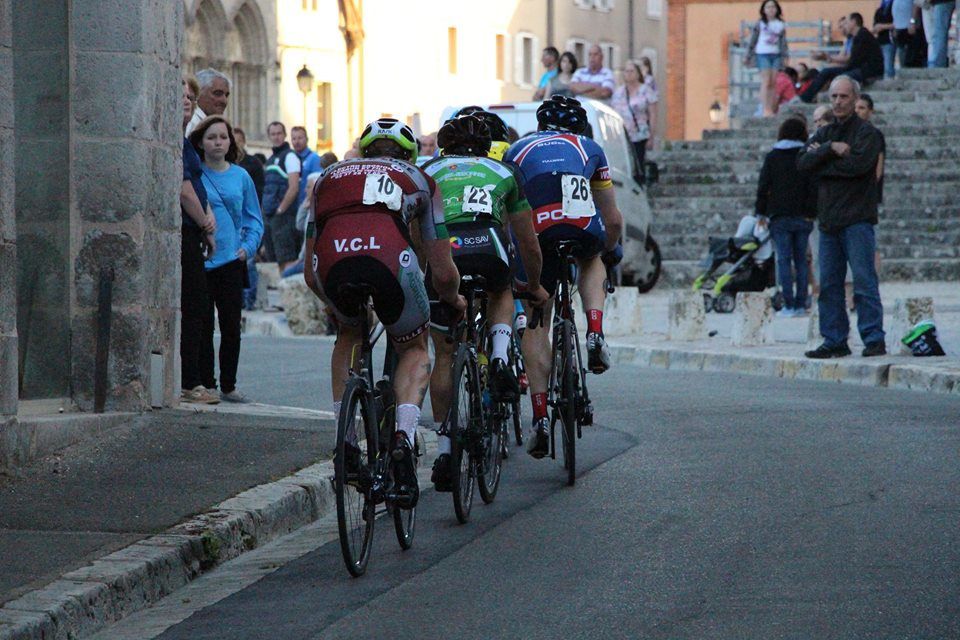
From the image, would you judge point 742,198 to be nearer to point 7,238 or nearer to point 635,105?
point 635,105

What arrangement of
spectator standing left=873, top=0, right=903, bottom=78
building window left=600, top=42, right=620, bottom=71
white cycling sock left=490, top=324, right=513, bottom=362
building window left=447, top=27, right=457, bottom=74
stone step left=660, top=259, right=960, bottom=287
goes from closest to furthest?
white cycling sock left=490, top=324, right=513, bottom=362 → stone step left=660, top=259, right=960, bottom=287 → spectator standing left=873, top=0, right=903, bottom=78 → building window left=447, top=27, right=457, bottom=74 → building window left=600, top=42, right=620, bottom=71

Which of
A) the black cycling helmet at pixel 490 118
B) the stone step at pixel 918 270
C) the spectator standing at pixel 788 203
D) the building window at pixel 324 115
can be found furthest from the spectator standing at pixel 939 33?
the black cycling helmet at pixel 490 118

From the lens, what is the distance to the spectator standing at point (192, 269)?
12.2 meters

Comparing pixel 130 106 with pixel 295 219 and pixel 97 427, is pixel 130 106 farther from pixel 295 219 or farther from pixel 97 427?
pixel 295 219

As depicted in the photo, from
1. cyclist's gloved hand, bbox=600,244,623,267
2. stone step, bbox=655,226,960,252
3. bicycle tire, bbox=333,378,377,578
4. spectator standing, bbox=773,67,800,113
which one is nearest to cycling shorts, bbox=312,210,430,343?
bicycle tire, bbox=333,378,377,578

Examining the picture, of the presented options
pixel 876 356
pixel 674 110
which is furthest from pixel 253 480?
pixel 674 110

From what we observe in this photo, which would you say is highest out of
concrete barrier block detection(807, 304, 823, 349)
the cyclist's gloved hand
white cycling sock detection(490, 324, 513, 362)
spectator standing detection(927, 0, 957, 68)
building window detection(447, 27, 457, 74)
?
building window detection(447, 27, 457, 74)

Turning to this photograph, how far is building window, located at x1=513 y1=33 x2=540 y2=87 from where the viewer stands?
6575 cm

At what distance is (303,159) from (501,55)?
41.4 metres

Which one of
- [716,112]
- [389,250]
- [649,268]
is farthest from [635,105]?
[716,112]

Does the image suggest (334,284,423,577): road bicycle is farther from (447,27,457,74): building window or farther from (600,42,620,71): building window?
(600,42,620,71): building window

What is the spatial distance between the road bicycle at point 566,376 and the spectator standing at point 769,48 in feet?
77.7

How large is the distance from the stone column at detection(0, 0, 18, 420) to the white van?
13.9 meters

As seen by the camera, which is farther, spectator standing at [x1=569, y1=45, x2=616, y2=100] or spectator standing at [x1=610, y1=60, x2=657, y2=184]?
spectator standing at [x1=610, y1=60, x2=657, y2=184]
